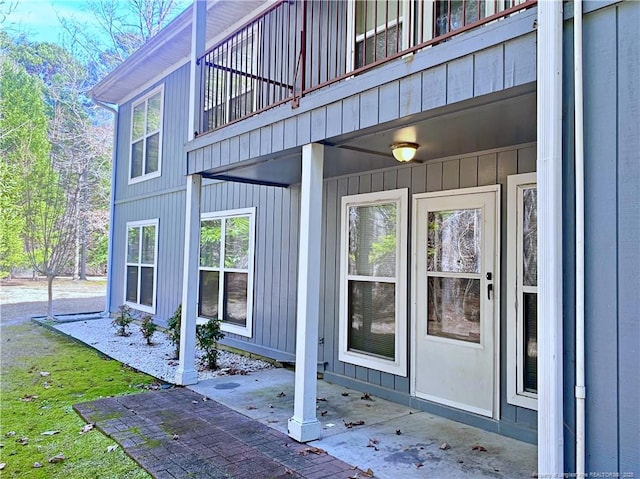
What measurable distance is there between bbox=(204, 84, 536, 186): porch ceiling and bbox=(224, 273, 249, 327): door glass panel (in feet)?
7.62

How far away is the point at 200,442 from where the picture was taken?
354 cm

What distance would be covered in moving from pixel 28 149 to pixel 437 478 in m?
13.7

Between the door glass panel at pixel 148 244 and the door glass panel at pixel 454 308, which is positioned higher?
the door glass panel at pixel 148 244

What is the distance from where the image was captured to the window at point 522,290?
3672 millimetres

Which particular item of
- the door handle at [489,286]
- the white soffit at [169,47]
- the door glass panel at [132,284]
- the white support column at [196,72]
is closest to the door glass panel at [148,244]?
the door glass panel at [132,284]

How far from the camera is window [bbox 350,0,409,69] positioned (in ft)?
15.3

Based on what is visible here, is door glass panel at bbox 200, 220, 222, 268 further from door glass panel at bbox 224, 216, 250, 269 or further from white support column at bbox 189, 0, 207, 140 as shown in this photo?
white support column at bbox 189, 0, 207, 140

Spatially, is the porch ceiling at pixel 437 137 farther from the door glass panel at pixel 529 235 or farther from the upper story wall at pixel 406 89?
the door glass panel at pixel 529 235

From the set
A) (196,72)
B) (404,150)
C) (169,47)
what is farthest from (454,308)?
(169,47)

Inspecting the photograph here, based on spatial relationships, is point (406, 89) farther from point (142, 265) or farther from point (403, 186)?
point (142, 265)

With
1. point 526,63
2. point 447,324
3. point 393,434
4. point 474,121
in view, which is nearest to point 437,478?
point 393,434

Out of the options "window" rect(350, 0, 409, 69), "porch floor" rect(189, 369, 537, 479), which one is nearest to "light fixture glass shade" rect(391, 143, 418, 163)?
"window" rect(350, 0, 409, 69)

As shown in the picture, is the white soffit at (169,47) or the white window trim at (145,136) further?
the white window trim at (145,136)

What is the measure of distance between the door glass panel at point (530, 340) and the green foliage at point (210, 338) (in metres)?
3.65
